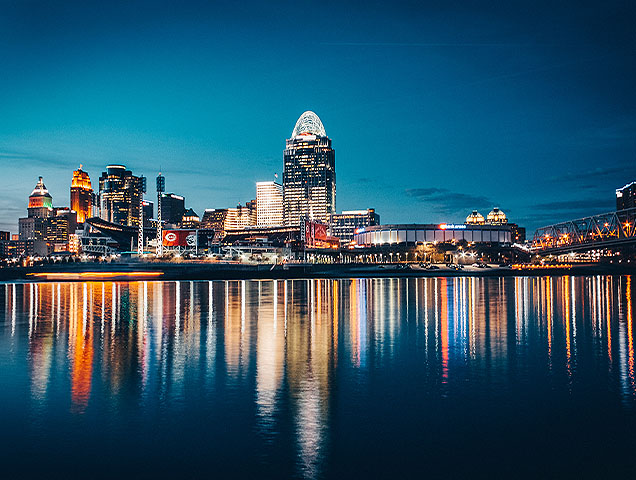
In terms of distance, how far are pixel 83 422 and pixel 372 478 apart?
6.54m

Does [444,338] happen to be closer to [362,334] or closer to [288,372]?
[362,334]

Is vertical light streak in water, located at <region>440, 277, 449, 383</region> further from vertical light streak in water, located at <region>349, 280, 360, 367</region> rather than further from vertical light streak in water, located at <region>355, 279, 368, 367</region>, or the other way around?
vertical light streak in water, located at <region>349, 280, 360, 367</region>

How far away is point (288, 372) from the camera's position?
16.3m

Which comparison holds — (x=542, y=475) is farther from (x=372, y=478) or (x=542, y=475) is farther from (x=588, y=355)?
(x=588, y=355)

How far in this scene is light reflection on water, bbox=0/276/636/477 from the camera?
36.7 feet

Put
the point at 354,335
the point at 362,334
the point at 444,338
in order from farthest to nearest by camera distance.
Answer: the point at 362,334, the point at 354,335, the point at 444,338

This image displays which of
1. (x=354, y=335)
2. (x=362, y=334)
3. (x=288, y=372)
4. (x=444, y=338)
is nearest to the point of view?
(x=288, y=372)

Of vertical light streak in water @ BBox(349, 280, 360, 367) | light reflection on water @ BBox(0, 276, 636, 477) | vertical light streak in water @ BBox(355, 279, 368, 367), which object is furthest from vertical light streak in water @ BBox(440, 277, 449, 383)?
vertical light streak in water @ BBox(349, 280, 360, 367)

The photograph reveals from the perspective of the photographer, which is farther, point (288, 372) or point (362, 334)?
point (362, 334)

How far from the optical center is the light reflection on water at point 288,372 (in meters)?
11.2

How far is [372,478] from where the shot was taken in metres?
8.70

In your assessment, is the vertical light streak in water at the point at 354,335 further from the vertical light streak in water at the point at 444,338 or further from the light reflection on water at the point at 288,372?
the vertical light streak in water at the point at 444,338

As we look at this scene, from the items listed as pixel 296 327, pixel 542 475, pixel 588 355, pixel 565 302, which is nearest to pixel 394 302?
pixel 565 302

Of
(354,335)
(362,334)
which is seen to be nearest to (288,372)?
(354,335)
